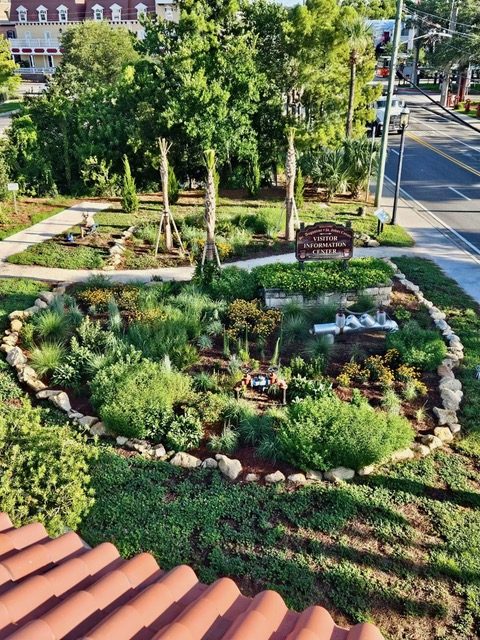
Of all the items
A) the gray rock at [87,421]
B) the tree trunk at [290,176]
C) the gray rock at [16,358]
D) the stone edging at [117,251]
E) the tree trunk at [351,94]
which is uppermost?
the tree trunk at [351,94]

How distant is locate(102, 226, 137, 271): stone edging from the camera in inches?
592

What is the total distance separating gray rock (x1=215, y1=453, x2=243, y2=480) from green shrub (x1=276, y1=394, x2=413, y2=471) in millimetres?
648

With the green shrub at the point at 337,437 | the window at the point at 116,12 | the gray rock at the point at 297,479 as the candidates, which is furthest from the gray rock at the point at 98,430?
the window at the point at 116,12

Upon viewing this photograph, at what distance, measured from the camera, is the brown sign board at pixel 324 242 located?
12.6m

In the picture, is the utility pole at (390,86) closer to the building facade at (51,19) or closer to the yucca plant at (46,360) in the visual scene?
the yucca plant at (46,360)

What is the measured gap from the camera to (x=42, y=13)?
57500 mm

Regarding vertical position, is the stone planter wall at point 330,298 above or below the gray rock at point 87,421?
above

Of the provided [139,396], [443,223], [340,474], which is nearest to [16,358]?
[139,396]

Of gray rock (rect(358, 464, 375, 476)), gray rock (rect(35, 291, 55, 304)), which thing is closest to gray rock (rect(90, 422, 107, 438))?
gray rock (rect(358, 464, 375, 476))

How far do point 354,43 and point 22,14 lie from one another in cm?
5137

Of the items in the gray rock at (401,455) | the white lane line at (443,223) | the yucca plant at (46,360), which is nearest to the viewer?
the gray rock at (401,455)

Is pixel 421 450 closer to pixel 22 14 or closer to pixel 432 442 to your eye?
pixel 432 442

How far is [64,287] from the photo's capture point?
1352 centimetres

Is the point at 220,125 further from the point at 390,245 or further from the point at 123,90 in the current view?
the point at 390,245
